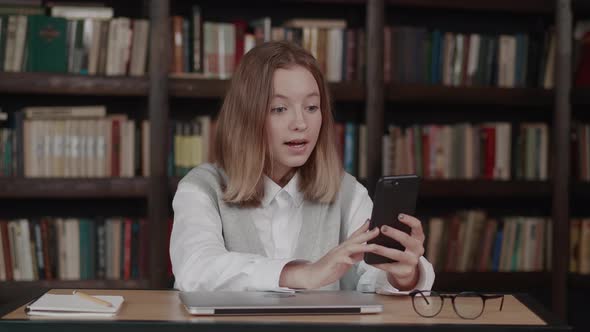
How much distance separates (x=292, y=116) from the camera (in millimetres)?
1511

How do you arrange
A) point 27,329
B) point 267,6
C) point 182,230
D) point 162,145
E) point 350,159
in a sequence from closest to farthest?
point 27,329
point 182,230
point 162,145
point 350,159
point 267,6

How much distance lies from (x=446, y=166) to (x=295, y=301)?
1.75 m

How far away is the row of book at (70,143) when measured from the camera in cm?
249

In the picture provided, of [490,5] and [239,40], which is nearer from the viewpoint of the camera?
[239,40]

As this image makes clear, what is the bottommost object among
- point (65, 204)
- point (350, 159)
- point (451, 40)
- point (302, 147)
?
point (65, 204)

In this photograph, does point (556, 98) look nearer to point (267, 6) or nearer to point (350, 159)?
point (350, 159)

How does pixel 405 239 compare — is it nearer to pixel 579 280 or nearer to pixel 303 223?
pixel 303 223

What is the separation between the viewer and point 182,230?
4.82 ft

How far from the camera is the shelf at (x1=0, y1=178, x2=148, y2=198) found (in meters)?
2.48

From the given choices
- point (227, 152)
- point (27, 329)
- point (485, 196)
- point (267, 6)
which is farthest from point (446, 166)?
point (27, 329)

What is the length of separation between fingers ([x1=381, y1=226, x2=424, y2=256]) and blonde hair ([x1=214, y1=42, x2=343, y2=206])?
1.16 ft

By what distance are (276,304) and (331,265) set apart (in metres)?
0.14

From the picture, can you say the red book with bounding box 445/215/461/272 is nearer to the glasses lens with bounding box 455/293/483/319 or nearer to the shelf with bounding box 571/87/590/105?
the shelf with bounding box 571/87/590/105

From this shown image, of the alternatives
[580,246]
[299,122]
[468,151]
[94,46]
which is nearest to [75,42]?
[94,46]
